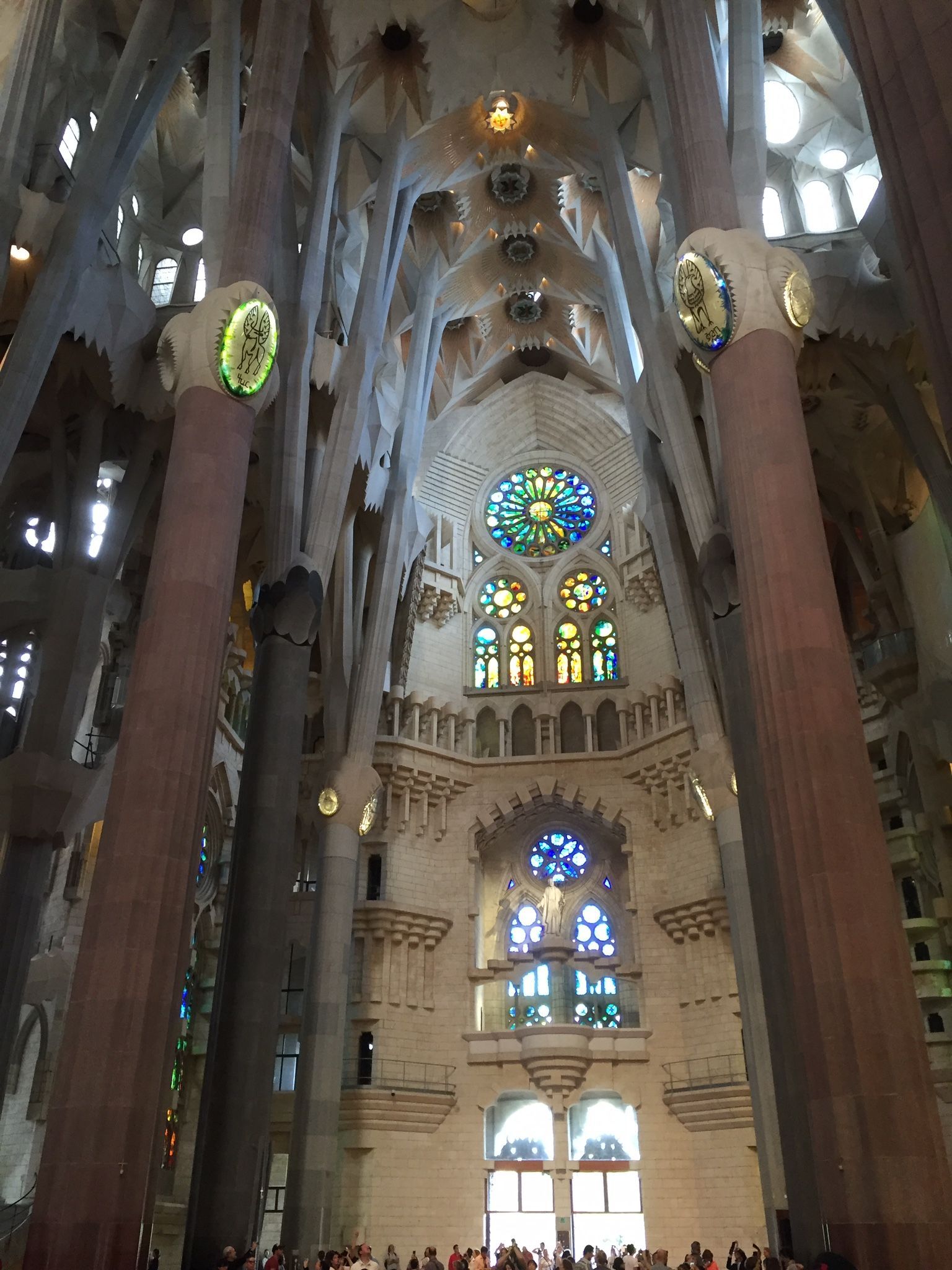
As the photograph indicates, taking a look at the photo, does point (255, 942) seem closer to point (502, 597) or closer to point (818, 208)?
point (502, 597)

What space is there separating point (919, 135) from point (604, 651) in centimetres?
2105

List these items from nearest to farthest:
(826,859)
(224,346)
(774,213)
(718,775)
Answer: (826,859) → (224,346) → (718,775) → (774,213)

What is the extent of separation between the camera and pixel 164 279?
21.4m

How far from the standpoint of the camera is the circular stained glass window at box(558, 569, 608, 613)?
89.9ft

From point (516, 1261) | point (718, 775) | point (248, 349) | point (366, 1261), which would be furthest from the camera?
point (718, 775)

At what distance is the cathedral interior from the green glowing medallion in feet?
0.23

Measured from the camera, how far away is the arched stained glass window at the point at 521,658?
26750 mm

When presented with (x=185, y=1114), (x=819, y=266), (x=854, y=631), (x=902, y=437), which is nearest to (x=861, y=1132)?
(x=902, y=437)

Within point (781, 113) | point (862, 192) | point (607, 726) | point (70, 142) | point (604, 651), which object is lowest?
point (607, 726)

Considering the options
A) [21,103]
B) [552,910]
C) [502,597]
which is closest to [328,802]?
[552,910]

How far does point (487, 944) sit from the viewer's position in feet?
79.8

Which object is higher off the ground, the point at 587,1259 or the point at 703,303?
the point at 703,303

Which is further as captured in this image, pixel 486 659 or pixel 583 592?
pixel 583 592

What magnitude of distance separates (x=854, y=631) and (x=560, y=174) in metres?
12.1
